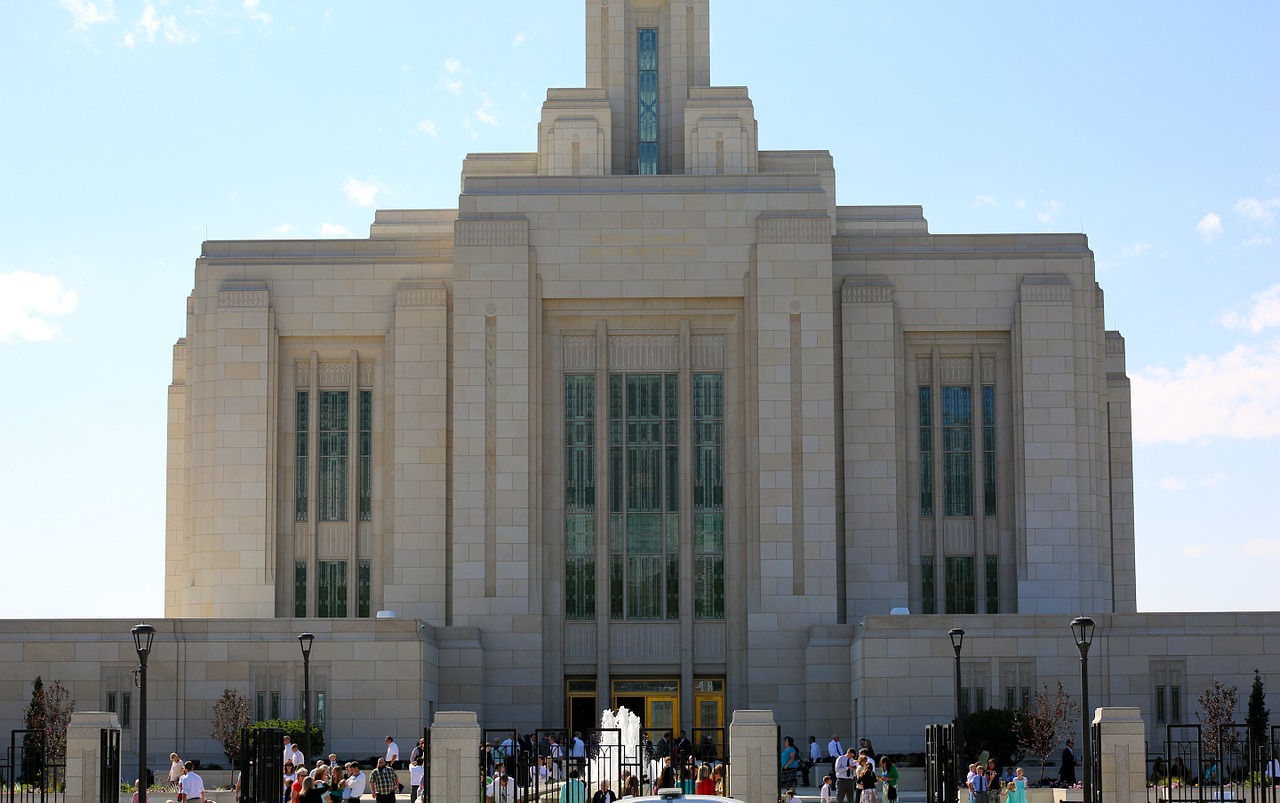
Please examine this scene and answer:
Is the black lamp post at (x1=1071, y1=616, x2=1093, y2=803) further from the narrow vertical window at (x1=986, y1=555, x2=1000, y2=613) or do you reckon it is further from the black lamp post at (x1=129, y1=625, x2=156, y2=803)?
the narrow vertical window at (x1=986, y1=555, x2=1000, y2=613)

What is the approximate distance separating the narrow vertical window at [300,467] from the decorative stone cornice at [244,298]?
3.20m

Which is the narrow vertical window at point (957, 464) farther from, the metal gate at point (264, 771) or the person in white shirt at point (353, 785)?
the metal gate at point (264, 771)

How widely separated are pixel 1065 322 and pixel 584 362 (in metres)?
14.3

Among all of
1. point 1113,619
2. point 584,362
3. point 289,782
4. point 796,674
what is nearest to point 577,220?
point 584,362

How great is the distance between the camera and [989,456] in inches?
2196

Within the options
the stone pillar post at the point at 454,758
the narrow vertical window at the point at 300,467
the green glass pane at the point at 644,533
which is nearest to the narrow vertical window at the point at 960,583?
the green glass pane at the point at 644,533

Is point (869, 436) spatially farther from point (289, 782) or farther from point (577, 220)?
point (289, 782)

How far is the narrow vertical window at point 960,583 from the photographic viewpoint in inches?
2184

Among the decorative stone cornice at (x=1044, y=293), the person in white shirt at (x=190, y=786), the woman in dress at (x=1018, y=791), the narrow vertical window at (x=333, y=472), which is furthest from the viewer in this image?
the narrow vertical window at (x=333, y=472)

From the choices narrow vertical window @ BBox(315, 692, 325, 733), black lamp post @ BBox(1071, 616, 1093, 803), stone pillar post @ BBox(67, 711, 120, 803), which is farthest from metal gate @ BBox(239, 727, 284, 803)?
narrow vertical window @ BBox(315, 692, 325, 733)

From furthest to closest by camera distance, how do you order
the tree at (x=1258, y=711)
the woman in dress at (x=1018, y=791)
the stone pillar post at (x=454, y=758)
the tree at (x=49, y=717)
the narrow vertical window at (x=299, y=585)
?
the narrow vertical window at (x=299, y=585), the tree at (x=49, y=717), the tree at (x=1258, y=711), the woman in dress at (x=1018, y=791), the stone pillar post at (x=454, y=758)

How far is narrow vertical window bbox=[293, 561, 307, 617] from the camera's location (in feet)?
181

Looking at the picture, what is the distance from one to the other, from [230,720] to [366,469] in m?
11.1

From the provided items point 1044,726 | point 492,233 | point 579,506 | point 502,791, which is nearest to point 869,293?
point 579,506
